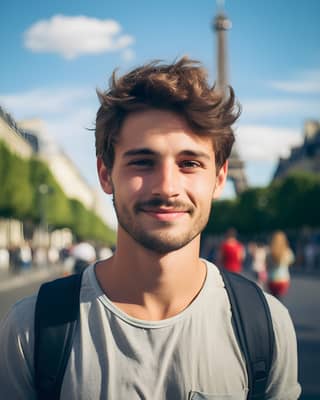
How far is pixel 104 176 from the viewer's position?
2455 millimetres

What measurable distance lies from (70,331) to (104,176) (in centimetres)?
53

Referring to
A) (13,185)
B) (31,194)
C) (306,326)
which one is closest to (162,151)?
(306,326)

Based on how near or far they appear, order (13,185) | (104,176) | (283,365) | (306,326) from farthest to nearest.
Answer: (13,185), (306,326), (104,176), (283,365)

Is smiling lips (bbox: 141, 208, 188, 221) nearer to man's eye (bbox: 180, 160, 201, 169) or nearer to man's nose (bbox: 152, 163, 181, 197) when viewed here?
man's nose (bbox: 152, 163, 181, 197)

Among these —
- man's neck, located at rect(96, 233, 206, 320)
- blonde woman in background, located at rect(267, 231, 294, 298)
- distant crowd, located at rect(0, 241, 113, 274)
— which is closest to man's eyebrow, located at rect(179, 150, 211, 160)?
man's neck, located at rect(96, 233, 206, 320)

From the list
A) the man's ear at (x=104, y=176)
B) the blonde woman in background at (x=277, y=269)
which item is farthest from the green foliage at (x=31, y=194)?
the man's ear at (x=104, y=176)

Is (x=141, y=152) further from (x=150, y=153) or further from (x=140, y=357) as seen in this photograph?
(x=140, y=357)

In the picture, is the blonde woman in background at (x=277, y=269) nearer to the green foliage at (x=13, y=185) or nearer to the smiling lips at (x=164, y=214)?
the smiling lips at (x=164, y=214)

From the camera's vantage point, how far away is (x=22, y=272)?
1439 inches

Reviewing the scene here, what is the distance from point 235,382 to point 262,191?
72478 mm

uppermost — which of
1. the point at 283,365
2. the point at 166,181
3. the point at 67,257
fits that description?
the point at 166,181

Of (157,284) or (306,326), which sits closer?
(157,284)

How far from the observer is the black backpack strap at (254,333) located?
2238mm

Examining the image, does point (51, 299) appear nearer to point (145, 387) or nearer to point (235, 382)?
point (145, 387)
